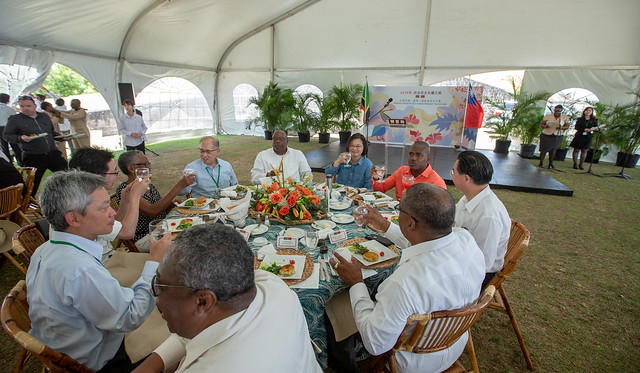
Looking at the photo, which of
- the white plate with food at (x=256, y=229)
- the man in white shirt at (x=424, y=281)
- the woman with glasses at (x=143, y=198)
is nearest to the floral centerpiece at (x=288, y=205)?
the white plate with food at (x=256, y=229)

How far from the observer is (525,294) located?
358 cm

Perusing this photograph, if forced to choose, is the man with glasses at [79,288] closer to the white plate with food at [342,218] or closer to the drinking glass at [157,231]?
the drinking glass at [157,231]

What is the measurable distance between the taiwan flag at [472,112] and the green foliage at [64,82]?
→ 30.3 meters

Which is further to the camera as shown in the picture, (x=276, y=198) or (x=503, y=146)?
(x=503, y=146)

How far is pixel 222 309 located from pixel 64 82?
36.9 meters

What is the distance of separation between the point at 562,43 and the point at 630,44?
82.4 inches

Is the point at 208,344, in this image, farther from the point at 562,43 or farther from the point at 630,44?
the point at 630,44

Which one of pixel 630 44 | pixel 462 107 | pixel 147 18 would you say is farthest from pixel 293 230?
pixel 630 44

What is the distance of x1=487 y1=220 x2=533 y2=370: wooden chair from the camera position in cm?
226

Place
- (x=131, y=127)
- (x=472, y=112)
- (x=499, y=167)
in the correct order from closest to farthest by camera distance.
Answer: (x=472, y=112)
(x=131, y=127)
(x=499, y=167)

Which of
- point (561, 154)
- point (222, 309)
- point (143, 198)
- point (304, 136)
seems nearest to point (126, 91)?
point (304, 136)

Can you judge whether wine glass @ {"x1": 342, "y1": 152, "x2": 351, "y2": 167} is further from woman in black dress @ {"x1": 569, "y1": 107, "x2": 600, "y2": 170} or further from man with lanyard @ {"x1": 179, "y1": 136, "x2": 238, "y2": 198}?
woman in black dress @ {"x1": 569, "y1": 107, "x2": 600, "y2": 170}

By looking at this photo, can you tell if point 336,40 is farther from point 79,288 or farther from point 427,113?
point 79,288

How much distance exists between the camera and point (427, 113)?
28.2 ft
